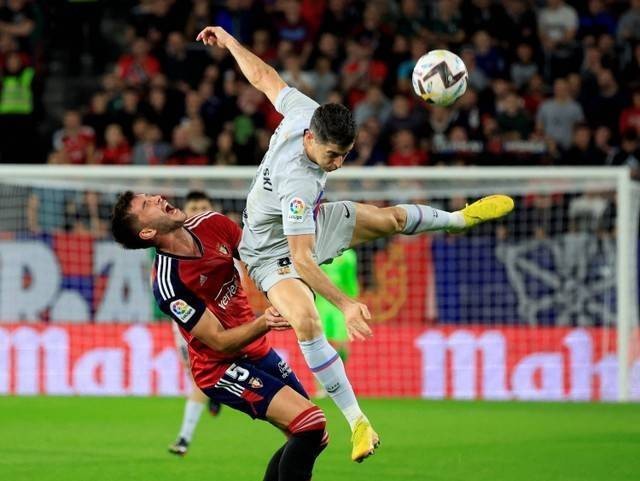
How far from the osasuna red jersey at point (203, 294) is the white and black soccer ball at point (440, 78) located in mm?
1610

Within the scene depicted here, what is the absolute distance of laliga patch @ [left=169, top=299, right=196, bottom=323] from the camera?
6.98 m

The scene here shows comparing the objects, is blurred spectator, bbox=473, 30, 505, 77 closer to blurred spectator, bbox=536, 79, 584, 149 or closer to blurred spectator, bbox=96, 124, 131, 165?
blurred spectator, bbox=536, 79, 584, 149

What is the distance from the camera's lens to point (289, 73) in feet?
57.0

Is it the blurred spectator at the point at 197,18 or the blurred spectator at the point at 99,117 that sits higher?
the blurred spectator at the point at 197,18

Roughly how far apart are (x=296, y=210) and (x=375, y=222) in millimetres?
834

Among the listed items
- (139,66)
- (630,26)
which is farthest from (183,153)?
(630,26)

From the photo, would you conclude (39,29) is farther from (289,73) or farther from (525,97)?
(525,97)

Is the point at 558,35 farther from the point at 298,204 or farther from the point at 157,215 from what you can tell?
the point at 157,215

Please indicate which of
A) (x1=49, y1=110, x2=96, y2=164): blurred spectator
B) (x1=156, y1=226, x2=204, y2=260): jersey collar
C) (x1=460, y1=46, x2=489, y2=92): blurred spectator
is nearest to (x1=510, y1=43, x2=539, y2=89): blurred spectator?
(x1=460, y1=46, x2=489, y2=92): blurred spectator

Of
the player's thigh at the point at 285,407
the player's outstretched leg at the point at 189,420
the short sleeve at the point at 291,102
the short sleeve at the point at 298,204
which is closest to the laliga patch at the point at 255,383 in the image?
the player's thigh at the point at 285,407

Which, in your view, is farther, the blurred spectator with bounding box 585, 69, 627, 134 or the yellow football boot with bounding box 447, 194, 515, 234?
the blurred spectator with bounding box 585, 69, 627, 134

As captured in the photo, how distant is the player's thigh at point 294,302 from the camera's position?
23.2 ft

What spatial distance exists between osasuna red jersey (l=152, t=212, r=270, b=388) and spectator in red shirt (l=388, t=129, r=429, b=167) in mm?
9241

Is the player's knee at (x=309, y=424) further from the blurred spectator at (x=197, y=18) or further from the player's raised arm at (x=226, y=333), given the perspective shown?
the blurred spectator at (x=197, y=18)
